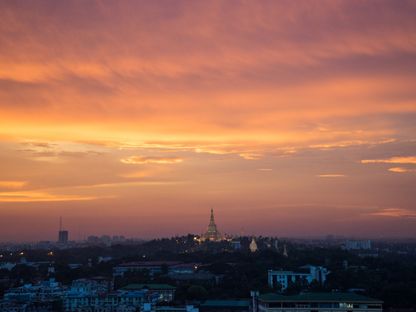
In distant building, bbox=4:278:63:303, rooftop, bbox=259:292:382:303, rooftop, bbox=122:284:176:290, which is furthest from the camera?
rooftop, bbox=122:284:176:290

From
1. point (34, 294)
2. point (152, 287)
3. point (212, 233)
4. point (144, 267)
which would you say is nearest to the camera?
point (34, 294)

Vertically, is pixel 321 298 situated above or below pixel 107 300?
above

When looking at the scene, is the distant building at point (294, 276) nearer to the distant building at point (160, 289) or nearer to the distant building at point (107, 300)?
the distant building at point (160, 289)

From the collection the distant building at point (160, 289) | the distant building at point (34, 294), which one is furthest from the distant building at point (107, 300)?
the distant building at point (34, 294)

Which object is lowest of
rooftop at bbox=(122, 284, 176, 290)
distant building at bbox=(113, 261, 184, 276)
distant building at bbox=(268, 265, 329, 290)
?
rooftop at bbox=(122, 284, 176, 290)

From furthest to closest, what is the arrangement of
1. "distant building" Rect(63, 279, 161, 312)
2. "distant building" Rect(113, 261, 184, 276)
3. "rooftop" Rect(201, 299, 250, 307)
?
"distant building" Rect(113, 261, 184, 276), "distant building" Rect(63, 279, 161, 312), "rooftop" Rect(201, 299, 250, 307)

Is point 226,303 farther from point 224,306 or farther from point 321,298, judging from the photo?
point 321,298

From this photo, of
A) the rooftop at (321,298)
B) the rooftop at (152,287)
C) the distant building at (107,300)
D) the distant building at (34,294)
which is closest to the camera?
the rooftop at (321,298)

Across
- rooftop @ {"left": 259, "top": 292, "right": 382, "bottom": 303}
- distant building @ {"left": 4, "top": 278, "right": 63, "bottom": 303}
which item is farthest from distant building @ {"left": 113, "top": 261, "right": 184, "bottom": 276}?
rooftop @ {"left": 259, "top": 292, "right": 382, "bottom": 303}

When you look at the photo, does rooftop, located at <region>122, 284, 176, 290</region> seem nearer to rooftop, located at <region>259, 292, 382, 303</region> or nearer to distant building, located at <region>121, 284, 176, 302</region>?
distant building, located at <region>121, 284, 176, 302</region>

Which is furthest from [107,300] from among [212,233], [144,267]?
[212,233]
